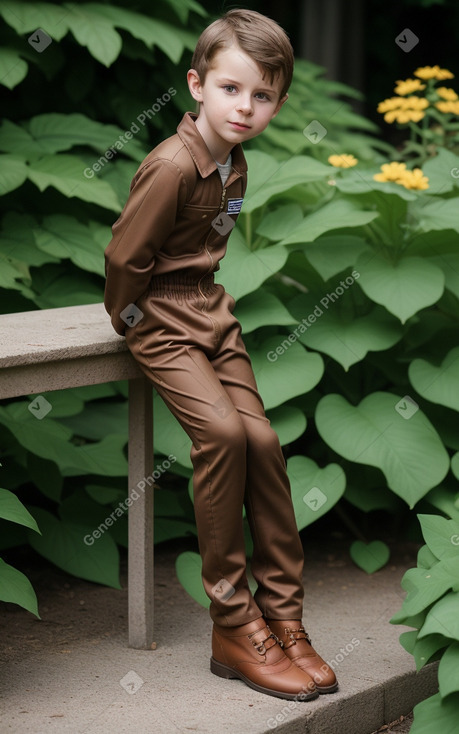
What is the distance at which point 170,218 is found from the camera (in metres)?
2.45

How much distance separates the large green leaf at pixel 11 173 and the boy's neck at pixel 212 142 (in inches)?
42.1

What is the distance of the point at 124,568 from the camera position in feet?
11.7

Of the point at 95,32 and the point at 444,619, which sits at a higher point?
the point at 95,32

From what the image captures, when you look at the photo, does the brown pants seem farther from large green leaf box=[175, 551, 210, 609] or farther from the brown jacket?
large green leaf box=[175, 551, 210, 609]

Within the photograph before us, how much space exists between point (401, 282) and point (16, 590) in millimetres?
1568

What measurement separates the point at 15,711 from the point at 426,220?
2023mm

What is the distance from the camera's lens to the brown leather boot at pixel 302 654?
2.59 metres

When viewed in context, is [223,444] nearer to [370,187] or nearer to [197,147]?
[197,147]

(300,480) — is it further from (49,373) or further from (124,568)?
(49,373)

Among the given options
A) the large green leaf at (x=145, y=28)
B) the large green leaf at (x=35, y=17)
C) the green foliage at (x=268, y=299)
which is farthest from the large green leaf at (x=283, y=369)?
the large green leaf at (x=35, y=17)

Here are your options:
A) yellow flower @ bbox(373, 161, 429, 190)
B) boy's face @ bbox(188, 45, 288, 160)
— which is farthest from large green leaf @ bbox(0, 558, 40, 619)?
yellow flower @ bbox(373, 161, 429, 190)

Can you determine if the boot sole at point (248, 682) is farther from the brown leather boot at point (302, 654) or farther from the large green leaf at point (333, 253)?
the large green leaf at point (333, 253)

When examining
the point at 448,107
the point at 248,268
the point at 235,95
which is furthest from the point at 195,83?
the point at 448,107

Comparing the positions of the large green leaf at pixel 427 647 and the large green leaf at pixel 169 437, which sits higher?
the large green leaf at pixel 427 647
